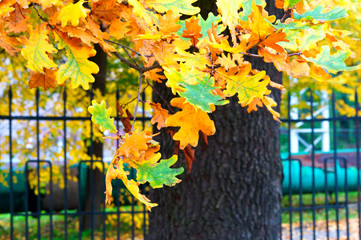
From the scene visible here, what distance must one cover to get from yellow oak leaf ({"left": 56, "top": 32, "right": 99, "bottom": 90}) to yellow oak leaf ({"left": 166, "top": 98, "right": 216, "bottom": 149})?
25 cm

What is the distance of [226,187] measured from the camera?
226cm

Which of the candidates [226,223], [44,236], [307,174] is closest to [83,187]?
[44,236]

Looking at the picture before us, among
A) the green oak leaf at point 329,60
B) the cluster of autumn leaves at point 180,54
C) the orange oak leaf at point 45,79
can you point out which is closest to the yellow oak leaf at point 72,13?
the cluster of autumn leaves at point 180,54

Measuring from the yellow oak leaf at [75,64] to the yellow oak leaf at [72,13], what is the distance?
93 millimetres

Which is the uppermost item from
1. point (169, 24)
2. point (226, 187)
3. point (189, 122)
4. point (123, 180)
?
point (169, 24)

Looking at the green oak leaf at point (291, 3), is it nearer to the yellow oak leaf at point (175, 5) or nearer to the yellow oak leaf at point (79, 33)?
the yellow oak leaf at point (175, 5)

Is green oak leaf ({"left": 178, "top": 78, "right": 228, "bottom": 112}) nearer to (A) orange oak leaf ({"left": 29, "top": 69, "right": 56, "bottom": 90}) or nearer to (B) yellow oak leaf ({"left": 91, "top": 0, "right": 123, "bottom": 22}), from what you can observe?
(B) yellow oak leaf ({"left": 91, "top": 0, "right": 123, "bottom": 22})

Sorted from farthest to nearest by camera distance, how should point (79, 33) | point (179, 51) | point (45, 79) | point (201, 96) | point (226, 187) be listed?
point (226, 187), point (45, 79), point (79, 33), point (179, 51), point (201, 96)

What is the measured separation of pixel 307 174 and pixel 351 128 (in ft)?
50.8

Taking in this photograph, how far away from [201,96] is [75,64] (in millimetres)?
394

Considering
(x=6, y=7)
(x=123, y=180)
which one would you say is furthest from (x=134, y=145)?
(x=6, y=7)

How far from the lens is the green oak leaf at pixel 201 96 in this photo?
0.74 m

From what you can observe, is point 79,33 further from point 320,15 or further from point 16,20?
point 320,15

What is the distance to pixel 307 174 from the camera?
8.60 metres
